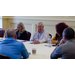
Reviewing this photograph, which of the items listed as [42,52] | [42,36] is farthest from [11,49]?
[42,36]

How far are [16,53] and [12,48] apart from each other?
94 millimetres

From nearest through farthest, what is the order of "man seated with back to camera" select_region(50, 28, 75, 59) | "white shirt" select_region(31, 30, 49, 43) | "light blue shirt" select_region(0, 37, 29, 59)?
1. "man seated with back to camera" select_region(50, 28, 75, 59)
2. "light blue shirt" select_region(0, 37, 29, 59)
3. "white shirt" select_region(31, 30, 49, 43)

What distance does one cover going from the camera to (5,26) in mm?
5941

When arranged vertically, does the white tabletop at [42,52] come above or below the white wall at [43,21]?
below

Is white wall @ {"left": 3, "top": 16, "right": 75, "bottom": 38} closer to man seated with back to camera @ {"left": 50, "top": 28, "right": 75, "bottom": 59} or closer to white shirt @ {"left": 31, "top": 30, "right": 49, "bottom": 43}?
white shirt @ {"left": 31, "top": 30, "right": 49, "bottom": 43}

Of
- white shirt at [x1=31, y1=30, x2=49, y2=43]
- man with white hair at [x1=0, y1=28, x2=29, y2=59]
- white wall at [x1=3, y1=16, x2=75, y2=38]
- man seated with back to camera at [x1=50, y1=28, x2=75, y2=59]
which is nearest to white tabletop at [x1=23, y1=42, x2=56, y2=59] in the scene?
man with white hair at [x1=0, y1=28, x2=29, y2=59]

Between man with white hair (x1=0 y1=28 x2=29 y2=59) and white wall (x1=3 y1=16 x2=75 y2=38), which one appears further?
white wall (x1=3 y1=16 x2=75 y2=38)

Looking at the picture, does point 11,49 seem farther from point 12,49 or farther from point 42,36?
point 42,36

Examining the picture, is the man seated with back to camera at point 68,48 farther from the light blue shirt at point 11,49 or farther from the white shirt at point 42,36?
the white shirt at point 42,36

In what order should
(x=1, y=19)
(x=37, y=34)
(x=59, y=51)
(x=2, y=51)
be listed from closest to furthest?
(x=59, y=51) < (x=2, y=51) < (x=37, y=34) < (x=1, y=19)

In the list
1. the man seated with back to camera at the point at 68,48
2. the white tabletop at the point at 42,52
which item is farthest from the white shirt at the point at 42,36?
the man seated with back to camera at the point at 68,48
